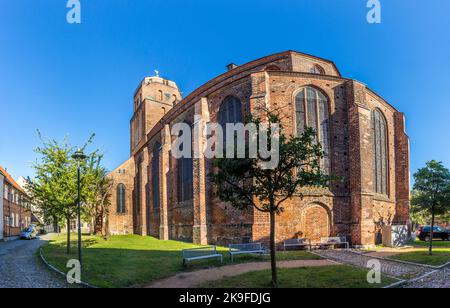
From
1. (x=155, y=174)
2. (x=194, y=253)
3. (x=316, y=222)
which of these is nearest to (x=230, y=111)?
(x=316, y=222)

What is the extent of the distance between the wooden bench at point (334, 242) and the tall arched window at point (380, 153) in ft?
20.3

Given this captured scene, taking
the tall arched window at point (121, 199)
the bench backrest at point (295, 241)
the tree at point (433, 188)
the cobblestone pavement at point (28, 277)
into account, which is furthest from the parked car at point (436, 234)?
the tall arched window at point (121, 199)

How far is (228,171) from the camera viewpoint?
972 centimetres

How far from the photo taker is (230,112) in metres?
23.3

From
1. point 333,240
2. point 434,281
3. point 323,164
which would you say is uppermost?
point 323,164

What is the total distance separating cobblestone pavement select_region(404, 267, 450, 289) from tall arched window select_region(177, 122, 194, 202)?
18588 mm

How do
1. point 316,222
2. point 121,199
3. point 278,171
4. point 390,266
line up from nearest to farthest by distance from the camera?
point 278,171 → point 390,266 → point 316,222 → point 121,199

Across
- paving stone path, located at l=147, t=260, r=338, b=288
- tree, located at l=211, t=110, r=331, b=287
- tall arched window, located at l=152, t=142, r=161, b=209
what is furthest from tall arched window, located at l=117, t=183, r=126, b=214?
tree, located at l=211, t=110, r=331, b=287

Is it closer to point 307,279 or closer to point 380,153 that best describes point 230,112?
point 380,153

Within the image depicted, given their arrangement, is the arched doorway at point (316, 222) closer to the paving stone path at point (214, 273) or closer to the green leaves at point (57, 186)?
the paving stone path at point (214, 273)

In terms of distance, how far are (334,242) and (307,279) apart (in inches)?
390

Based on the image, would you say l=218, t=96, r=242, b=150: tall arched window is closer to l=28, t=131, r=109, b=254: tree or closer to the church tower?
l=28, t=131, r=109, b=254: tree
